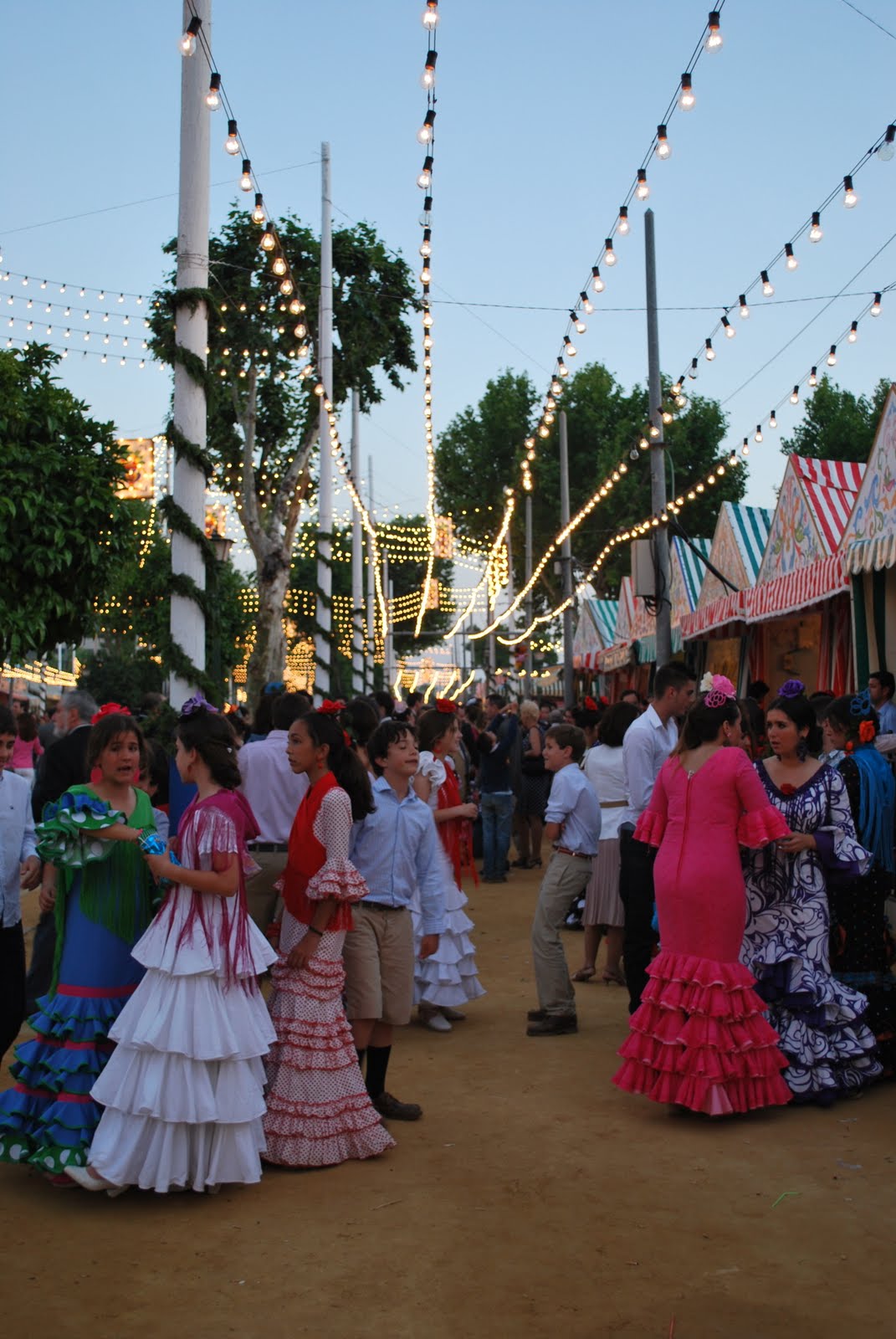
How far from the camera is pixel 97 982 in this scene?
507 cm

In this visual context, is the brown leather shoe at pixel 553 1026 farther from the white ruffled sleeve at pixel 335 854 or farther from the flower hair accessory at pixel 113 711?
the flower hair accessory at pixel 113 711

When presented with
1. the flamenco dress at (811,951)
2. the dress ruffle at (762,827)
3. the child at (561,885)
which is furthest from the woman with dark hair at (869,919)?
the child at (561,885)

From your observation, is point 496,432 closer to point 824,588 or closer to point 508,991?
point 824,588

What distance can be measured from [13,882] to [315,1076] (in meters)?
1.53

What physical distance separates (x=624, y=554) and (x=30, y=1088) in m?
48.1

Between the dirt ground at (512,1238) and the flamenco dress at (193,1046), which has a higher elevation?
the flamenco dress at (193,1046)

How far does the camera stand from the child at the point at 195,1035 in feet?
15.8

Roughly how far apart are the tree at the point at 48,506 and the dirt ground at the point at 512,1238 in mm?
9917

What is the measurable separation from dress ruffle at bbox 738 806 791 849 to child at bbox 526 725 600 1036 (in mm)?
1912

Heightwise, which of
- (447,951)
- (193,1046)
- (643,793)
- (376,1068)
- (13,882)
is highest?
(643,793)

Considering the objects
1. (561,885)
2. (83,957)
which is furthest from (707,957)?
(83,957)

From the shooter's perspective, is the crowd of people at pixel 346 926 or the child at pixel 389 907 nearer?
the crowd of people at pixel 346 926

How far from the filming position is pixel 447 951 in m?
8.16

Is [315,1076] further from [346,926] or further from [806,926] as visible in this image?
[806,926]
